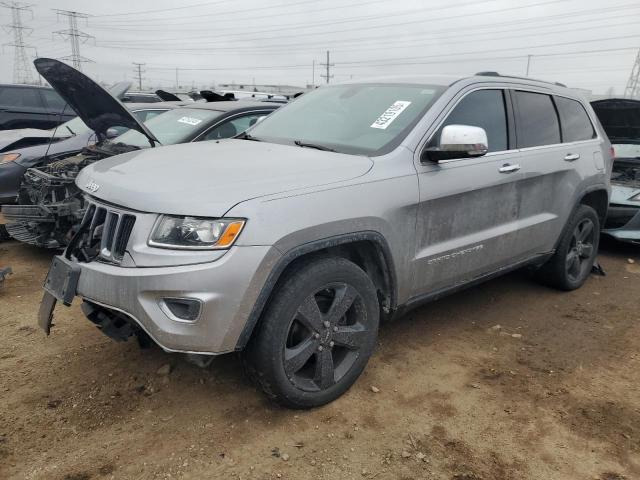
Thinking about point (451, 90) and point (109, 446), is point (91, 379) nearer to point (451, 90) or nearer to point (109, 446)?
point (109, 446)

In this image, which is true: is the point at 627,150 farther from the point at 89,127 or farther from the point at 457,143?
the point at 89,127

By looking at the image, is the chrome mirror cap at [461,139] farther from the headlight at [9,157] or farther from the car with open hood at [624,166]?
the headlight at [9,157]

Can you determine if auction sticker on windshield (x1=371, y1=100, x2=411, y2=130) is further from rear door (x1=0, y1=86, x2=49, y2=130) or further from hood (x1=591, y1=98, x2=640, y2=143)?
rear door (x1=0, y1=86, x2=49, y2=130)

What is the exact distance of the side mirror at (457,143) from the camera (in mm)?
3035

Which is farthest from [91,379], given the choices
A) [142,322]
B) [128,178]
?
[128,178]

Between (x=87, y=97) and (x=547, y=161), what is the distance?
12.5 ft

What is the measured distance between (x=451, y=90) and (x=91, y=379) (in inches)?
112

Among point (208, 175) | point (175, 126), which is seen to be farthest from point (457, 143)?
point (175, 126)

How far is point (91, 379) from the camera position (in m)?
3.15

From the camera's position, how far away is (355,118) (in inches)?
138

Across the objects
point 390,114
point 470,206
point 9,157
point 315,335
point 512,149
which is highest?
point 390,114

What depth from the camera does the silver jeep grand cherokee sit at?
7.89 feet

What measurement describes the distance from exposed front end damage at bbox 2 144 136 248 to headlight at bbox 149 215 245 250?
2.57 meters

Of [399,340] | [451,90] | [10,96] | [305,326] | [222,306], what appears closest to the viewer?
[222,306]
